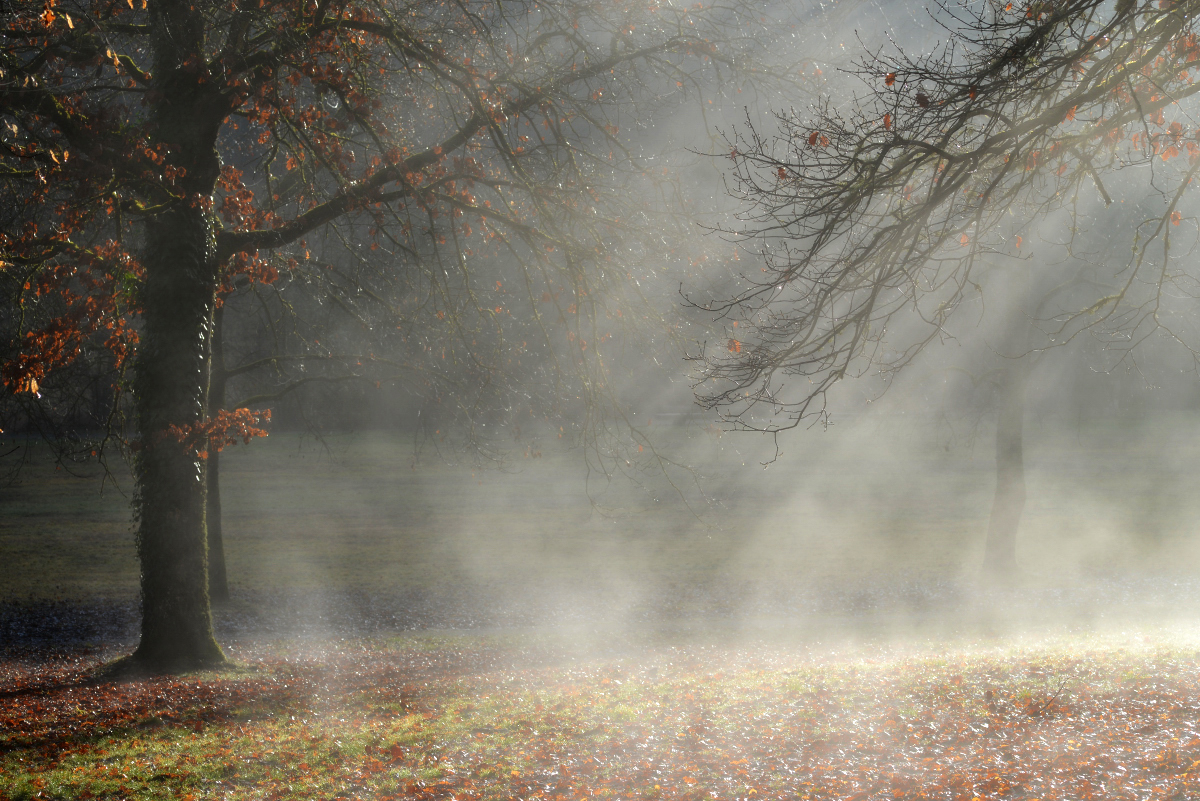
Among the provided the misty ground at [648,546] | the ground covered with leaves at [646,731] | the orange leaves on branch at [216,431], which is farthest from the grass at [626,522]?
the orange leaves on branch at [216,431]

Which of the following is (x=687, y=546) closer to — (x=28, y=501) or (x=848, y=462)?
(x=848, y=462)

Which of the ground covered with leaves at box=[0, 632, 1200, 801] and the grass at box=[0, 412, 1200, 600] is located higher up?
the grass at box=[0, 412, 1200, 600]

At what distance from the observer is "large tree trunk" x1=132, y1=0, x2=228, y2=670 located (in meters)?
8.96

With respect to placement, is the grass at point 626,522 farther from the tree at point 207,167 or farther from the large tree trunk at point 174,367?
the large tree trunk at point 174,367

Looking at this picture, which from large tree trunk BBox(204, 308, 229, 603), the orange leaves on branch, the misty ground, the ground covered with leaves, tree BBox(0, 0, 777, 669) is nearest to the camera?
the ground covered with leaves

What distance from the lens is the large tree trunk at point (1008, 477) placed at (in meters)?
16.3

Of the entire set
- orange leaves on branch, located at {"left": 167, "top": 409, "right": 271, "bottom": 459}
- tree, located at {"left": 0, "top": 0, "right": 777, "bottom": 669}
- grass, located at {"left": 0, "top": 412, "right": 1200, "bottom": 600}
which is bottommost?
grass, located at {"left": 0, "top": 412, "right": 1200, "bottom": 600}

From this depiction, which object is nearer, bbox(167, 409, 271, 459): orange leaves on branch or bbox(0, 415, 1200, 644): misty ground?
bbox(167, 409, 271, 459): orange leaves on branch

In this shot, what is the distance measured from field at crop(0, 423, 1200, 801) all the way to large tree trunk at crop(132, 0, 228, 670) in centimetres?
81

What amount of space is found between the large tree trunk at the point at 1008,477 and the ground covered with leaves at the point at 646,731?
280 inches

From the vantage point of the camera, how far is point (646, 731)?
21.6ft

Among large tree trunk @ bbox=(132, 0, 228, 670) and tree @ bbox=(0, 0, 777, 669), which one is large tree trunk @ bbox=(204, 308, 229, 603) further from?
large tree trunk @ bbox=(132, 0, 228, 670)

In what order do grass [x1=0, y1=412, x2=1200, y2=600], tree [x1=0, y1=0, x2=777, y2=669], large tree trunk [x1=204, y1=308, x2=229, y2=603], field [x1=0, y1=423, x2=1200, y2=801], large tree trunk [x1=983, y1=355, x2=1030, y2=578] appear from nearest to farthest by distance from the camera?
field [x1=0, y1=423, x2=1200, y2=801]
tree [x1=0, y1=0, x2=777, y2=669]
large tree trunk [x1=204, y1=308, x2=229, y2=603]
large tree trunk [x1=983, y1=355, x2=1030, y2=578]
grass [x1=0, y1=412, x2=1200, y2=600]

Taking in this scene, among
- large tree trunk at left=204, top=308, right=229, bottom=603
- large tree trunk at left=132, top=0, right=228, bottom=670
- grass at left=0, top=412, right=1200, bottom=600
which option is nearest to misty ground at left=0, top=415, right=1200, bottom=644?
grass at left=0, top=412, right=1200, bottom=600
